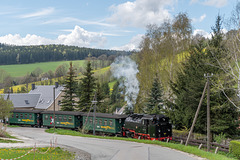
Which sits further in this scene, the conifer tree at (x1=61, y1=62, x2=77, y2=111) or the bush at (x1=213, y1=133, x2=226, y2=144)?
the conifer tree at (x1=61, y1=62, x2=77, y2=111)

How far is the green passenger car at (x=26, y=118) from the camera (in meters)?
41.4

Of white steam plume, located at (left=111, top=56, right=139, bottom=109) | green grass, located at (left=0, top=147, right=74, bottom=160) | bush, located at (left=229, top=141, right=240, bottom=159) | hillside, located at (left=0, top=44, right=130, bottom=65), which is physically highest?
hillside, located at (left=0, top=44, right=130, bottom=65)

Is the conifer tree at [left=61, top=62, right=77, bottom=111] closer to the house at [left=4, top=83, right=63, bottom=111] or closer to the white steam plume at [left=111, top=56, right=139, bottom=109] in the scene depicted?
the white steam plume at [left=111, top=56, right=139, bottom=109]

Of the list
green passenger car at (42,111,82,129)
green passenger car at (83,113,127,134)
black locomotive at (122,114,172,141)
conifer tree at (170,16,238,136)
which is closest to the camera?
conifer tree at (170,16,238,136)

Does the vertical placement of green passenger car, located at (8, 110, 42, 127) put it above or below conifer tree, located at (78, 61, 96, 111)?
below

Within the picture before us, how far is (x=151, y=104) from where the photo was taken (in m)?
34.5

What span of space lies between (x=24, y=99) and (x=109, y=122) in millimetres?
35282

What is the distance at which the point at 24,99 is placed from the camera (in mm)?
59031

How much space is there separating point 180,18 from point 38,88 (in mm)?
42858

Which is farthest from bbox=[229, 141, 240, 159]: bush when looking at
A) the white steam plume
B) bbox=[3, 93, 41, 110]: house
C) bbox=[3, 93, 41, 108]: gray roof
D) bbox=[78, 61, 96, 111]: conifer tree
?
bbox=[3, 93, 41, 108]: gray roof

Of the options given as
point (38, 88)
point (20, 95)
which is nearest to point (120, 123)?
point (20, 95)

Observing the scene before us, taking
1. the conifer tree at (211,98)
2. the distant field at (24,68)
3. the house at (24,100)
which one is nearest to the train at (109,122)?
the conifer tree at (211,98)

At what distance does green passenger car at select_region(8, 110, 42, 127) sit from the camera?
4144cm

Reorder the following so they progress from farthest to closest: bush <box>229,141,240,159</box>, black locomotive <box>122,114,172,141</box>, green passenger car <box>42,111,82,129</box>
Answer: green passenger car <box>42,111,82,129</box> → black locomotive <box>122,114,172,141</box> → bush <box>229,141,240,159</box>
